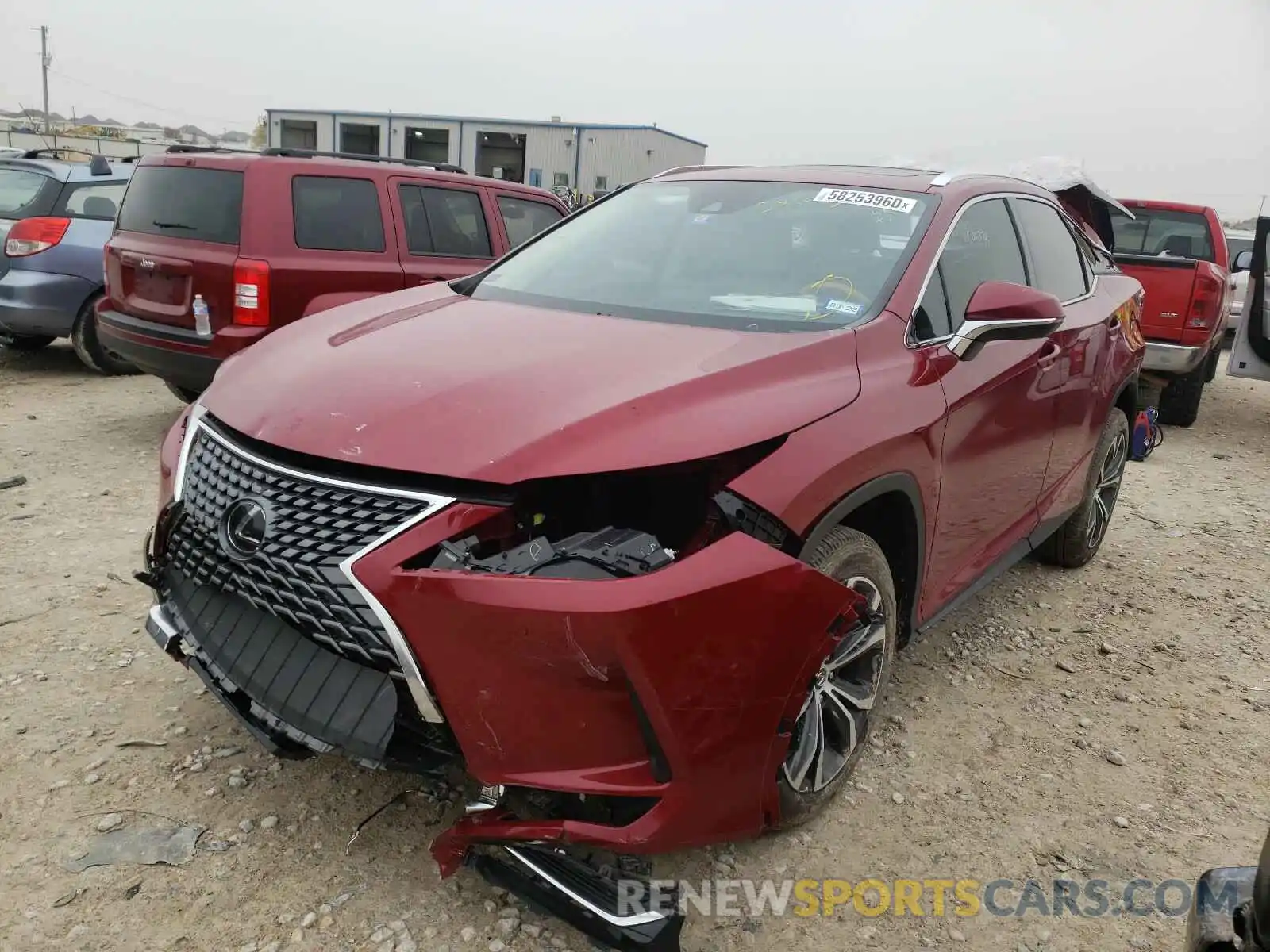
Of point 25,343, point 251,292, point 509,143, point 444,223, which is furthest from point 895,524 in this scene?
point 509,143

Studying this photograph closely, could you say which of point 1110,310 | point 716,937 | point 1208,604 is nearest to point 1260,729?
point 1208,604

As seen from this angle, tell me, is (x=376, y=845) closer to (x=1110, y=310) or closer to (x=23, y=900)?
(x=23, y=900)

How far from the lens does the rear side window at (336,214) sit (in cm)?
557

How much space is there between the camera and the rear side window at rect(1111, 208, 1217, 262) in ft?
31.4

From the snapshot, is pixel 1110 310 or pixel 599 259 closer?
pixel 599 259

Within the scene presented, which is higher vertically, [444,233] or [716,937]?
[444,233]

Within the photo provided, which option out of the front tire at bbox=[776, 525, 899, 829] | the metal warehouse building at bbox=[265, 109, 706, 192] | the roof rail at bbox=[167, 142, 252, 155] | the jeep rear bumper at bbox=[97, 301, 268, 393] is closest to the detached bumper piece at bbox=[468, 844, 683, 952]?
the front tire at bbox=[776, 525, 899, 829]

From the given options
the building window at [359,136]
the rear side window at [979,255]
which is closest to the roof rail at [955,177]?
the rear side window at [979,255]

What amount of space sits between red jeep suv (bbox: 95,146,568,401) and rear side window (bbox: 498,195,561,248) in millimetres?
631

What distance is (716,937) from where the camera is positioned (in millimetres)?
2219

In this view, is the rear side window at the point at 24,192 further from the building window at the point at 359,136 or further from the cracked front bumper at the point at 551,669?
the building window at the point at 359,136

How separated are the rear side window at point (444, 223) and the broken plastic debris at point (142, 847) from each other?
432cm

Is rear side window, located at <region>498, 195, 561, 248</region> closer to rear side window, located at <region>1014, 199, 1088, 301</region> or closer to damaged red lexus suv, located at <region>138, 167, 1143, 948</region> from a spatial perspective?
rear side window, located at <region>1014, 199, 1088, 301</region>

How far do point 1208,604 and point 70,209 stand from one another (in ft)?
26.4
